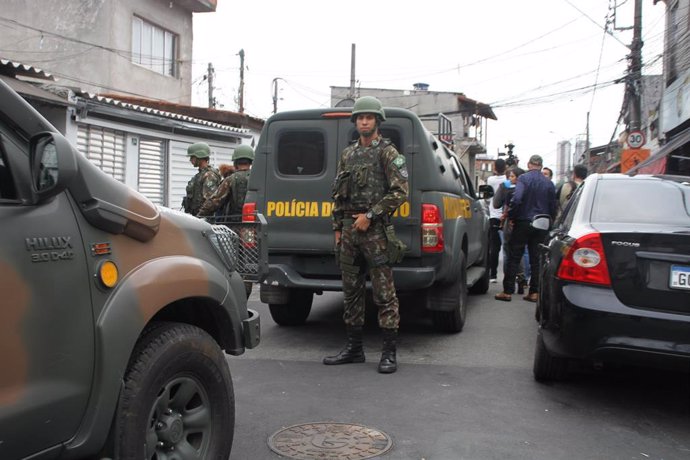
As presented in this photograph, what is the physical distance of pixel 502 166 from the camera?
1062 cm

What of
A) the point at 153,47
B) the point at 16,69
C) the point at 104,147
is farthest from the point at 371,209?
the point at 153,47

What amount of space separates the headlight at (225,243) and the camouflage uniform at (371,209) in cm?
168

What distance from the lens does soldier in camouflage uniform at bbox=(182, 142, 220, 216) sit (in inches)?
303

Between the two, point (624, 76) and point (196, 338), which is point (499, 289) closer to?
point (196, 338)

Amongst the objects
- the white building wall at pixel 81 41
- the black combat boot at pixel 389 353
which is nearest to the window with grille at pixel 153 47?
the white building wall at pixel 81 41

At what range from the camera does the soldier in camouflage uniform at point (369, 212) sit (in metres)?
4.75

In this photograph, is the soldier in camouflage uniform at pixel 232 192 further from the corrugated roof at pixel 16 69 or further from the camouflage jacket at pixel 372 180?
the corrugated roof at pixel 16 69

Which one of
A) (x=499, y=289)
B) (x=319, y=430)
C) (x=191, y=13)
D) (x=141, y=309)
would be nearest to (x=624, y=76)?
(x=499, y=289)

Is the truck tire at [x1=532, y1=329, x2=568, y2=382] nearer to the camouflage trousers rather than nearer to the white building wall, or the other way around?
the camouflage trousers

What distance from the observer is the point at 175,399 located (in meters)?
2.57

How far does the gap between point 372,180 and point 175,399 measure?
8.70 feet

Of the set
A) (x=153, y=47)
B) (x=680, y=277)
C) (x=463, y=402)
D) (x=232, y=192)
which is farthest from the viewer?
(x=153, y=47)

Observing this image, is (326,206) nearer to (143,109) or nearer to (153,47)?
(143,109)

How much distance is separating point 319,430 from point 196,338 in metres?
1.36
